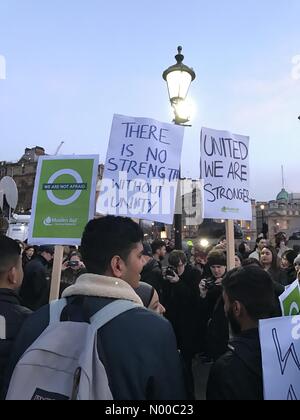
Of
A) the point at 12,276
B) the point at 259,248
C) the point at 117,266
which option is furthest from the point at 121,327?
the point at 259,248

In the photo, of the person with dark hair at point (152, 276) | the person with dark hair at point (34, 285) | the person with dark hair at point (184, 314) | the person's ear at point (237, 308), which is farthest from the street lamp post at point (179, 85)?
the person's ear at point (237, 308)

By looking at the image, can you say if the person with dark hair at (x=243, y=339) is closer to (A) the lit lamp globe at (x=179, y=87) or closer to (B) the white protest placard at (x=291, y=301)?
(B) the white protest placard at (x=291, y=301)

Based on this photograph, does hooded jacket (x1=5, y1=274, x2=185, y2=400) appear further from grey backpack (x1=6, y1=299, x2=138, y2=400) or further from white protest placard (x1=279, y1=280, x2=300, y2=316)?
white protest placard (x1=279, y1=280, x2=300, y2=316)

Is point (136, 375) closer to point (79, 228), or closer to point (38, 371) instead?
point (38, 371)

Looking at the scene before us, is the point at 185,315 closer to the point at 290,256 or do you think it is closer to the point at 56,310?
the point at 290,256

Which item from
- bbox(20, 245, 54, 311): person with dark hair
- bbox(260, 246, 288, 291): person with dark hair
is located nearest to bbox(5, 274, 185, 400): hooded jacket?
bbox(20, 245, 54, 311): person with dark hair

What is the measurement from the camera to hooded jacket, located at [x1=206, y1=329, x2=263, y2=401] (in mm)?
1853

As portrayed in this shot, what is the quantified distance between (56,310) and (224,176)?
11.6ft

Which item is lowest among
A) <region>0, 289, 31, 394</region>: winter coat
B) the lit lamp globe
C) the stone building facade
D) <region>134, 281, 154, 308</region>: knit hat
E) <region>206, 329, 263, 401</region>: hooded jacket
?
<region>206, 329, 263, 401</region>: hooded jacket

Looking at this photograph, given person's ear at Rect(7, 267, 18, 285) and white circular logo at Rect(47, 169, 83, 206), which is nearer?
person's ear at Rect(7, 267, 18, 285)

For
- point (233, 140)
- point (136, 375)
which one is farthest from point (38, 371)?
point (233, 140)

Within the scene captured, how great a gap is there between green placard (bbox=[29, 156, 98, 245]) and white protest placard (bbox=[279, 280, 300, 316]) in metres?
2.14

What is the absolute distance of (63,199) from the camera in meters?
4.13

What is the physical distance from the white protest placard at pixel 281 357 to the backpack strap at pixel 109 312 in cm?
69
